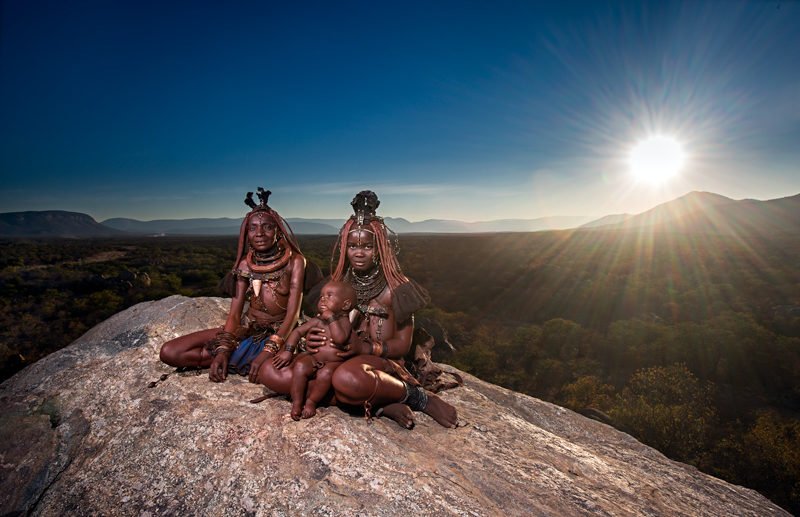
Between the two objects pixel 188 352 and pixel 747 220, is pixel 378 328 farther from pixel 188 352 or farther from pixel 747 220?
pixel 747 220

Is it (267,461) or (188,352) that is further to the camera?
(188,352)

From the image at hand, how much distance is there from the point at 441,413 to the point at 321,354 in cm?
137

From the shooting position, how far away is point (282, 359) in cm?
367

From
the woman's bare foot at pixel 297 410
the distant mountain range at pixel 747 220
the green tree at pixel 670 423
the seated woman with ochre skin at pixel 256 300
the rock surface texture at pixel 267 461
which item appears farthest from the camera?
the distant mountain range at pixel 747 220

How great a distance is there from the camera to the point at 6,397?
4289 millimetres

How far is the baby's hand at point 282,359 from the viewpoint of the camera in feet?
12.0

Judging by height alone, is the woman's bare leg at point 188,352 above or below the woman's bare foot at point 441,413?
above

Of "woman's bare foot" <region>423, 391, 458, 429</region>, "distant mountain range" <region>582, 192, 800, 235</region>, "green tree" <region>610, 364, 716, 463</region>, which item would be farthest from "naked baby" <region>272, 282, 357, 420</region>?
"distant mountain range" <region>582, 192, 800, 235</region>

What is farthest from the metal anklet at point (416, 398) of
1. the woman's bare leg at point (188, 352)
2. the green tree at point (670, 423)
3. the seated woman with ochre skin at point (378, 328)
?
the green tree at point (670, 423)

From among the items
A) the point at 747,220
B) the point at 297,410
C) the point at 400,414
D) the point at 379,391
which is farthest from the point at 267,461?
the point at 747,220

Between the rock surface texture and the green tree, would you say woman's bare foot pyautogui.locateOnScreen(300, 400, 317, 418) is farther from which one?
the green tree

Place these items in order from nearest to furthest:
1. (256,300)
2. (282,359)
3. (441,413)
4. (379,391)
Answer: (379,391) < (282,359) < (441,413) < (256,300)

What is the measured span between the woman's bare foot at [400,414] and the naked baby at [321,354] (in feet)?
2.08

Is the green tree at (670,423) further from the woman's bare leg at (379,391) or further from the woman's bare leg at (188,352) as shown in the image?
the woman's bare leg at (188,352)
